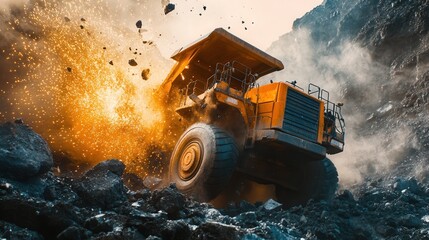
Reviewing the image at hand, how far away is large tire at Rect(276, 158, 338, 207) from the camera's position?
5.82 metres

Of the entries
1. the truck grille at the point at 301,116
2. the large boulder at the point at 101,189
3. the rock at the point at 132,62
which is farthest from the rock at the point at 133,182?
the rock at the point at 132,62

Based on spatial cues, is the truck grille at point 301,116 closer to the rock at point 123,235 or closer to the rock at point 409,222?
the rock at point 409,222

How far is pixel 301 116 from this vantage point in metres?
5.40

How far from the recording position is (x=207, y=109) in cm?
575

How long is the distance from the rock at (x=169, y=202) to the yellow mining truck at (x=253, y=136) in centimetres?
138

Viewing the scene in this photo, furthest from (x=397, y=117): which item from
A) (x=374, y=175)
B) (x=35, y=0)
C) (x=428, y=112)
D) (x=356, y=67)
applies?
(x=35, y=0)

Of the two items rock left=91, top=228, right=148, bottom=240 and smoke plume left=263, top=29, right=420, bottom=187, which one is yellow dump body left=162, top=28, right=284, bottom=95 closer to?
rock left=91, top=228, right=148, bottom=240

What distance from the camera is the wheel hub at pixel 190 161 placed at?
211 inches

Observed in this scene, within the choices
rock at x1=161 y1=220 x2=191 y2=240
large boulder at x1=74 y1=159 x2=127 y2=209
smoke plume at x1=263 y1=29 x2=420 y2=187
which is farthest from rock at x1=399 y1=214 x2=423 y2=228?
smoke plume at x1=263 y1=29 x2=420 y2=187

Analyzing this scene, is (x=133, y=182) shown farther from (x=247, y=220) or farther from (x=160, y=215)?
(x=160, y=215)

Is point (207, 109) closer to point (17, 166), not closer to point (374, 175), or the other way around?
point (17, 166)

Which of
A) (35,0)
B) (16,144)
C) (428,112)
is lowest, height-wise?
(16,144)

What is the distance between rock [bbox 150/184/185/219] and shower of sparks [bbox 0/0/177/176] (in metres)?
3.51

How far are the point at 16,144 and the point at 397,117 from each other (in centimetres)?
1212
